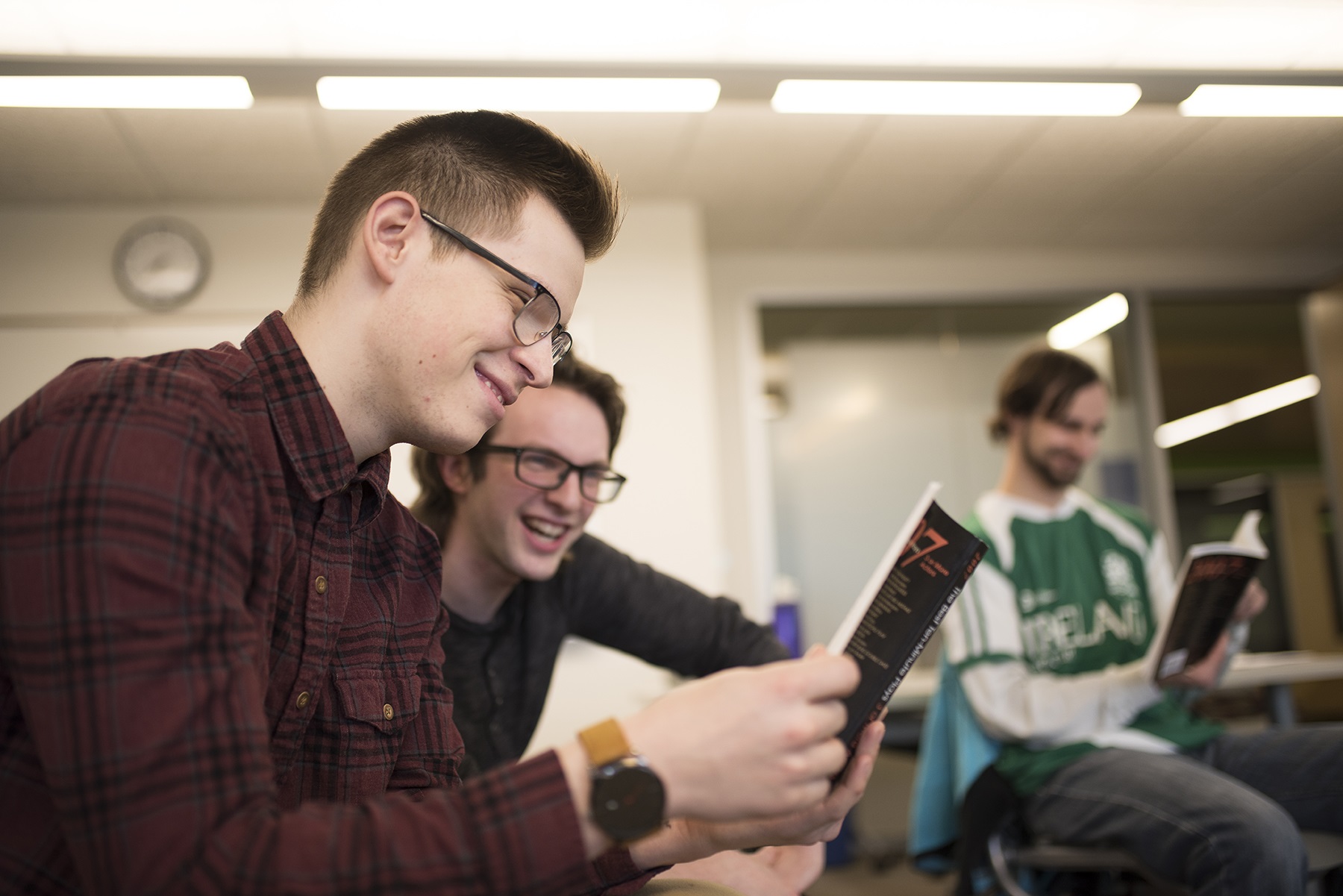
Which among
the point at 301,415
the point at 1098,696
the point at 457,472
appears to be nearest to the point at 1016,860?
the point at 1098,696

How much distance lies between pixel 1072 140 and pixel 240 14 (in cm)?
254

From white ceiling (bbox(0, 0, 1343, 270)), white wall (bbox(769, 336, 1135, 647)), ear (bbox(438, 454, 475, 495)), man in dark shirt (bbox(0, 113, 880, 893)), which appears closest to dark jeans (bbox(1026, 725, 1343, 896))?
man in dark shirt (bbox(0, 113, 880, 893))

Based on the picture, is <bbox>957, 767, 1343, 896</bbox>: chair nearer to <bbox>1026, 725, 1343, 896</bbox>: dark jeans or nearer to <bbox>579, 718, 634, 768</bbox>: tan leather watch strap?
<bbox>1026, 725, 1343, 896</bbox>: dark jeans

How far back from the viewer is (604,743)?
604 millimetres

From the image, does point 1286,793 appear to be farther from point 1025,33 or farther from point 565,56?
point 565,56

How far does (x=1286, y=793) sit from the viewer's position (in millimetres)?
1777

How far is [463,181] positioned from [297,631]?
432mm

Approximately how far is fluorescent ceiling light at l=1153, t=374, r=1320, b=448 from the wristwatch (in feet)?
14.2

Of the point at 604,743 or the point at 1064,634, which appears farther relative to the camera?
the point at 1064,634

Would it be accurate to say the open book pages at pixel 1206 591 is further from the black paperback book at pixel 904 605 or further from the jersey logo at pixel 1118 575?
the black paperback book at pixel 904 605

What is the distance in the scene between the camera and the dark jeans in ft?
4.86

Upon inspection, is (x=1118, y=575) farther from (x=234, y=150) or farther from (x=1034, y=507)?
(x=234, y=150)

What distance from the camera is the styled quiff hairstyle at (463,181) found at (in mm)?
890

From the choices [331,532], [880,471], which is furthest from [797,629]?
[331,532]
